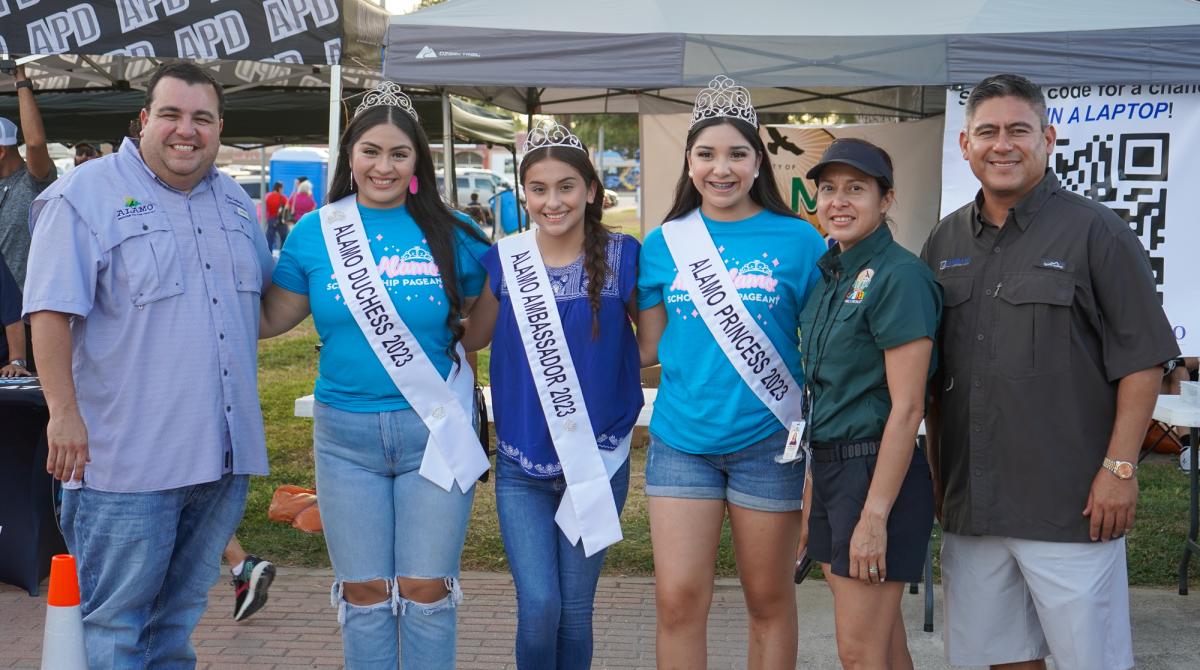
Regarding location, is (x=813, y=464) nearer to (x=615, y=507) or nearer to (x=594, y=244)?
(x=615, y=507)

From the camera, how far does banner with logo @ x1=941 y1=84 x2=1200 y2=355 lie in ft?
18.7

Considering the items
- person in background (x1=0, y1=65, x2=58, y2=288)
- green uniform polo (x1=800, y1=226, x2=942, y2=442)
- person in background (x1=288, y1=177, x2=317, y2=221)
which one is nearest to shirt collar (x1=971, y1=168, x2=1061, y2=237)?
green uniform polo (x1=800, y1=226, x2=942, y2=442)

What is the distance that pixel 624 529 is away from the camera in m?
5.90

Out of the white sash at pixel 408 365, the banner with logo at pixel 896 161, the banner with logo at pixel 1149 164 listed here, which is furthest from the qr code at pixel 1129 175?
the white sash at pixel 408 365

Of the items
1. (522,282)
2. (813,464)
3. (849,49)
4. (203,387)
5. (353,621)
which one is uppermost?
(849,49)

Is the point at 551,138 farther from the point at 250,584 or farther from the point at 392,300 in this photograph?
the point at 250,584

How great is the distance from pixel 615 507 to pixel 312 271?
1073 millimetres

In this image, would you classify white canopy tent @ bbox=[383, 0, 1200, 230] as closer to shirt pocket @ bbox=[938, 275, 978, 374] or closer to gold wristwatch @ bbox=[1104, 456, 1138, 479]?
shirt pocket @ bbox=[938, 275, 978, 374]

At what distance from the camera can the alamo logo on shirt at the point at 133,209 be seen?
9.48 feet

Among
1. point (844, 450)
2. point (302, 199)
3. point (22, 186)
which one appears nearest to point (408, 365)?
point (844, 450)

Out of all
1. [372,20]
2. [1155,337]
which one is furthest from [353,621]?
[372,20]

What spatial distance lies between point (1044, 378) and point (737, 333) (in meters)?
0.76

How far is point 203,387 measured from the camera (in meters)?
2.97

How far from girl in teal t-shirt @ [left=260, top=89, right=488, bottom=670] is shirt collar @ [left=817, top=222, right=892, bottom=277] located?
3.41ft
